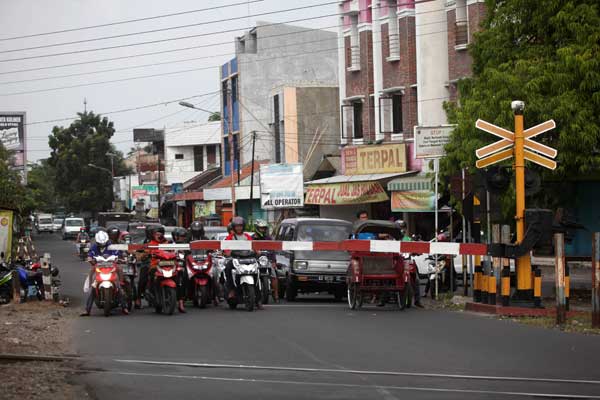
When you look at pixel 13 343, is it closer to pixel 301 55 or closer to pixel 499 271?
pixel 499 271

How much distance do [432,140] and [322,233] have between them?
13.4 ft

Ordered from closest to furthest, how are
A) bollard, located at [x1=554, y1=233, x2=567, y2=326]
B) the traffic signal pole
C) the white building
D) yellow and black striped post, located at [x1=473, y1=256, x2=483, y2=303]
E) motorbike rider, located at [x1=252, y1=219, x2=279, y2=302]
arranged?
1. bollard, located at [x1=554, y1=233, x2=567, y2=326]
2. the traffic signal pole
3. yellow and black striped post, located at [x1=473, y1=256, x2=483, y2=303]
4. motorbike rider, located at [x1=252, y1=219, x2=279, y2=302]
5. the white building

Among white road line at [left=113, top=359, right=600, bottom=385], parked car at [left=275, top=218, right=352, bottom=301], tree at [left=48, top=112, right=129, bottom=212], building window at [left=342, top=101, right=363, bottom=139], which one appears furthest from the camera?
tree at [left=48, top=112, right=129, bottom=212]

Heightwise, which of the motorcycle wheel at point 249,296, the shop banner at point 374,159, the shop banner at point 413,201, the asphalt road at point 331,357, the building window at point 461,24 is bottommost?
the asphalt road at point 331,357

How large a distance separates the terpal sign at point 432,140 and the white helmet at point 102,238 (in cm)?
909

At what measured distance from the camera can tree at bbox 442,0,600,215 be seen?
20.8 meters

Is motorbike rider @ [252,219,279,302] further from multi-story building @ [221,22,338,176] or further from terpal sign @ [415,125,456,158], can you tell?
multi-story building @ [221,22,338,176]

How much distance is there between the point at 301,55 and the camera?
6838cm

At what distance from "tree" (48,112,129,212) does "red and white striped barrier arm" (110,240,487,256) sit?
82580 millimetres

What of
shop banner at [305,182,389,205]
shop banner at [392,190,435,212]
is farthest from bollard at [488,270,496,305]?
shop banner at [305,182,389,205]

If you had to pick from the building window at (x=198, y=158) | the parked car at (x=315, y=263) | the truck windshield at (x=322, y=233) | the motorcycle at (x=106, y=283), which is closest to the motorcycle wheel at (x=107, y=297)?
the motorcycle at (x=106, y=283)

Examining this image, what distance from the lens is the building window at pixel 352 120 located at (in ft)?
156

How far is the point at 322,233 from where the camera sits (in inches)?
927

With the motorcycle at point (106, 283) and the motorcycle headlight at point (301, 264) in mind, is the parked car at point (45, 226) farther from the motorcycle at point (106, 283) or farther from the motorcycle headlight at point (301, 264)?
the motorcycle at point (106, 283)
